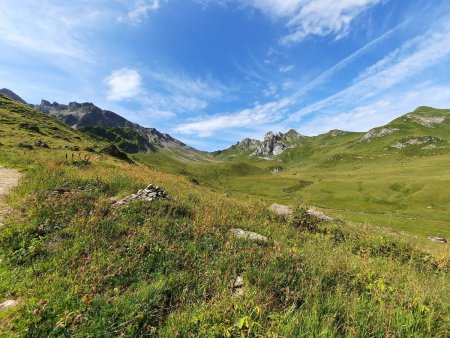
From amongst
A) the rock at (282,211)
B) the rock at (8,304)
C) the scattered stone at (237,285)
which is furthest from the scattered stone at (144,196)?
the rock at (282,211)

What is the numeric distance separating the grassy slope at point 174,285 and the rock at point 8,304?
193mm

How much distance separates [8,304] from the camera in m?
5.56

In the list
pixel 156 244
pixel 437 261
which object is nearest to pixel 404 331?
pixel 156 244

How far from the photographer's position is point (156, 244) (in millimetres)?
8367

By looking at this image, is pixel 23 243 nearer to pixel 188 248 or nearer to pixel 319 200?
pixel 188 248

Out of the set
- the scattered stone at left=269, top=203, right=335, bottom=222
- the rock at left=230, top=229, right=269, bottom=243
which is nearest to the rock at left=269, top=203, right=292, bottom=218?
the scattered stone at left=269, top=203, right=335, bottom=222

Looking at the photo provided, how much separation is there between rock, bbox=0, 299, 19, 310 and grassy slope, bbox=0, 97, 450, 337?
193 millimetres

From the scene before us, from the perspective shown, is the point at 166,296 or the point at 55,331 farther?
the point at 166,296

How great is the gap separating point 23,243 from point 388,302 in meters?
9.82

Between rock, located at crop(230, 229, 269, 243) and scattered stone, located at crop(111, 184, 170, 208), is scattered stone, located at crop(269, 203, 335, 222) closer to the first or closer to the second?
rock, located at crop(230, 229, 269, 243)

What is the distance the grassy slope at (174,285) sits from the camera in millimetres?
5352

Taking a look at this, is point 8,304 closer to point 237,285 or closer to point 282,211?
point 237,285

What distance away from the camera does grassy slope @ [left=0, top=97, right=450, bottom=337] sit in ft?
17.6

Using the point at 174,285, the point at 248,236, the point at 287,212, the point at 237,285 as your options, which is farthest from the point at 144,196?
the point at 287,212
